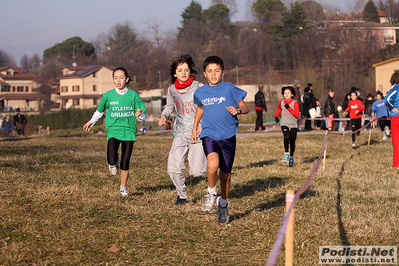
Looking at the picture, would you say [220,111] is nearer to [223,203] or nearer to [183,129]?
[223,203]

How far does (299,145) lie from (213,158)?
13.1m

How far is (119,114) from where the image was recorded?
845 centimetres

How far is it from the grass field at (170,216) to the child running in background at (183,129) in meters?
0.46

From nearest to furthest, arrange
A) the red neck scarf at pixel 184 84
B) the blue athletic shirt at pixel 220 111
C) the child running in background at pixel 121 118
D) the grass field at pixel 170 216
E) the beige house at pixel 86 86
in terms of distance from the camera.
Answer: the grass field at pixel 170 216 < the blue athletic shirt at pixel 220 111 < the red neck scarf at pixel 184 84 < the child running in background at pixel 121 118 < the beige house at pixel 86 86

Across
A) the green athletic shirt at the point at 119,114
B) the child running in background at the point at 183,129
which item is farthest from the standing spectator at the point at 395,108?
the green athletic shirt at the point at 119,114

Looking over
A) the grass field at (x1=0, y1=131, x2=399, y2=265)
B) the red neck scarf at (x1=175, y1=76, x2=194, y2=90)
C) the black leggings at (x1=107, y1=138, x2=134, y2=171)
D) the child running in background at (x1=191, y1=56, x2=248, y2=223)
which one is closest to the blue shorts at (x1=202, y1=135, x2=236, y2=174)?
Result: the child running in background at (x1=191, y1=56, x2=248, y2=223)

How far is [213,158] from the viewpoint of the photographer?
6.59m

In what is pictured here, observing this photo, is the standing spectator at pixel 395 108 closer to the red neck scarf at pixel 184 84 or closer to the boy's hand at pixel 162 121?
the red neck scarf at pixel 184 84

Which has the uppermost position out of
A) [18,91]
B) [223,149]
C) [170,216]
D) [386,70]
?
[18,91]

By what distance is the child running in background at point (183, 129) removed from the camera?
→ 782 cm

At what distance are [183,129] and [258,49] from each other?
291ft

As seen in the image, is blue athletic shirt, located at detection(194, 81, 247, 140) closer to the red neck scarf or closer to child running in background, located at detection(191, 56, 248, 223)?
child running in background, located at detection(191, 56, 248, 223)

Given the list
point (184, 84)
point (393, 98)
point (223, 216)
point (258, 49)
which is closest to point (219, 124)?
point (223, 216)

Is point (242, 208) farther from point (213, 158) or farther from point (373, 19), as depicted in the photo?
point (373, 19)
